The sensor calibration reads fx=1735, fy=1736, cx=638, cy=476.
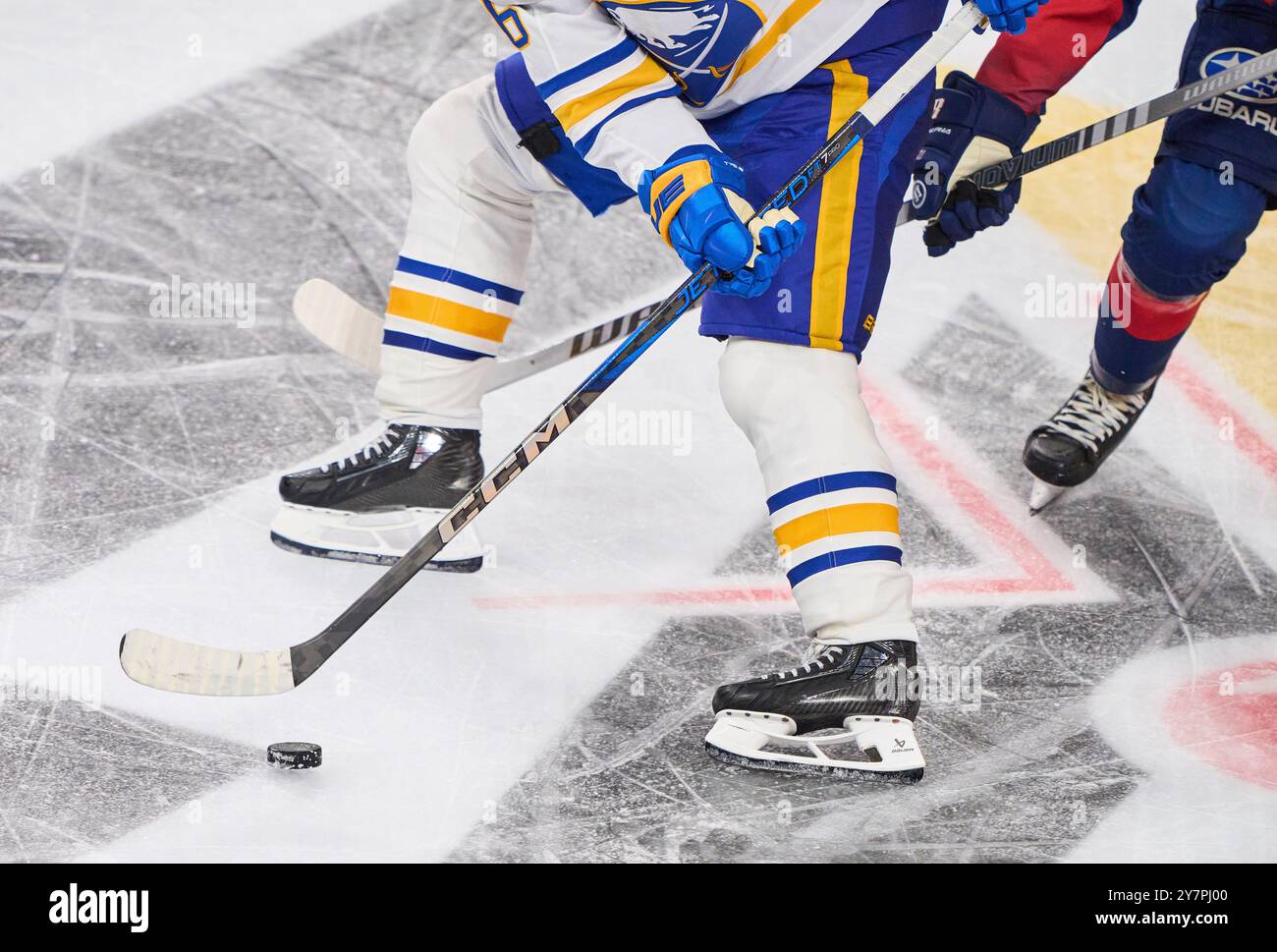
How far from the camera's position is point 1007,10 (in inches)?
105

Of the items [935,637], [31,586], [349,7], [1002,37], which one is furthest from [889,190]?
[349,7]

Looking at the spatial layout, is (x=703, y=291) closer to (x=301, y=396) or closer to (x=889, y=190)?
(x=889, y=190)

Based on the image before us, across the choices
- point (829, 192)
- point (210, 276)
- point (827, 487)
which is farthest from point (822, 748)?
point (210, 276)

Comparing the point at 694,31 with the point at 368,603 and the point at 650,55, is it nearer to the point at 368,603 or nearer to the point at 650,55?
the point at 650,55

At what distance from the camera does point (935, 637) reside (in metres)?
3.03

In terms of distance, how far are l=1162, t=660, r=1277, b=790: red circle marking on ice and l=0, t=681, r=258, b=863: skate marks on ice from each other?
4.84ft

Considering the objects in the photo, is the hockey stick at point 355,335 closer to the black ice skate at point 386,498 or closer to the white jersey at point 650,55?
the black ice skate at point 386,498

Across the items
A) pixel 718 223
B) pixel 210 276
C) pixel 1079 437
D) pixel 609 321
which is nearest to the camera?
pixel 718 223

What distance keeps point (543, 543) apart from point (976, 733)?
3.00 ft

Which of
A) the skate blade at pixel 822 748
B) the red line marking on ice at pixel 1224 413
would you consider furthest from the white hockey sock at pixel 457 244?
the red line marking on ice at pixel 1224 413

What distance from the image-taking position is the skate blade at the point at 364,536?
3.15 metres

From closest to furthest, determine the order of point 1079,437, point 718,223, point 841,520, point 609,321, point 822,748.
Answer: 1. point 718,223
2. point 841,520
3. point 822,748
4. point 609,321
5. point 1079,437

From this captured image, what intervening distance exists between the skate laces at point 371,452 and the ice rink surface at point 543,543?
190 millimetres

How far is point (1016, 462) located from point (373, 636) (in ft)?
4.65
